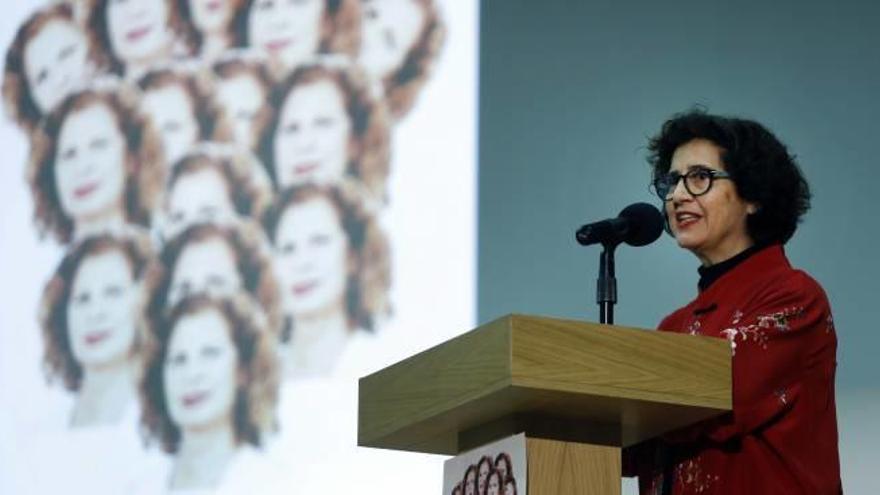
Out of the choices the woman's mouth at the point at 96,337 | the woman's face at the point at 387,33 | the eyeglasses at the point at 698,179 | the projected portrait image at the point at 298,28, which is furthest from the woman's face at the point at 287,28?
the eyeglasses at the point at 698,179

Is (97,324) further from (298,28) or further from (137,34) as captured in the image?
(298,28)

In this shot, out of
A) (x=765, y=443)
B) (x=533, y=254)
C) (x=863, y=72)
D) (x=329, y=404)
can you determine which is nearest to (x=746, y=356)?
(x=765, y=443)

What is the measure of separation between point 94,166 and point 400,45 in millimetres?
756

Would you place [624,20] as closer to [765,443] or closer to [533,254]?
[533,254]

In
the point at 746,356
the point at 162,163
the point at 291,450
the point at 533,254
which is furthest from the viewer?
the point at 533,254

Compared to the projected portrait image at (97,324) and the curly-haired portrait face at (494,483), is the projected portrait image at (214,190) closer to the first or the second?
the projected portrait image at (97,324)

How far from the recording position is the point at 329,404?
12.4 ft

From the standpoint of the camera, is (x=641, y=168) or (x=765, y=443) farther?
(x=641, y=168)

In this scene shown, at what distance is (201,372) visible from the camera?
3.85 meters

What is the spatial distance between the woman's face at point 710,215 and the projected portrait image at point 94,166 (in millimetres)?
1738

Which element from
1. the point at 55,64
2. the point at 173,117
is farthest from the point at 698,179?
the point at 55,64

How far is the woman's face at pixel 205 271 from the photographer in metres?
3.92

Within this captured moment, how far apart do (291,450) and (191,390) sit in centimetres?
27

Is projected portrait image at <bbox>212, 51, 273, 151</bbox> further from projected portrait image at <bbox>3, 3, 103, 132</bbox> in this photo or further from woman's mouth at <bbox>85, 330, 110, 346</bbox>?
woman's mouth at <bbox>85, 330, 110, 346</bbox>
